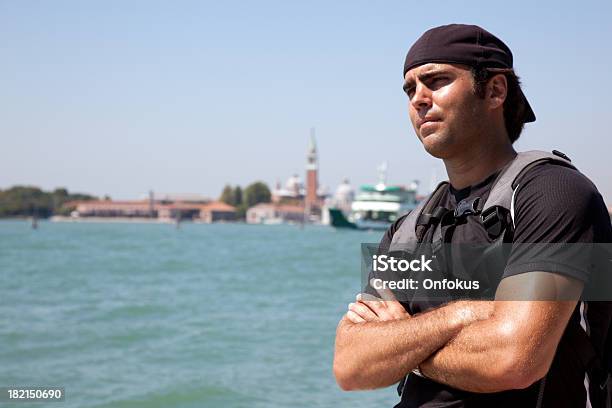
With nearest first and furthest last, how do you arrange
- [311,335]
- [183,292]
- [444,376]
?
[444,376], [311,335], [183,292]

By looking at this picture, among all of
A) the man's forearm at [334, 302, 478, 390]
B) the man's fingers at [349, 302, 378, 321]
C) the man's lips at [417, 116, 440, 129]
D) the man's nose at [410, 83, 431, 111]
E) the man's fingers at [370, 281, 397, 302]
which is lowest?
the man's forearm at [334, 302, 478, 390]

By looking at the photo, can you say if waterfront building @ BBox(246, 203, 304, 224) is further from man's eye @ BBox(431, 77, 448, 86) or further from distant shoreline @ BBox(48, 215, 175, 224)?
man's eye @ BBox(431, 77, 448, 86)


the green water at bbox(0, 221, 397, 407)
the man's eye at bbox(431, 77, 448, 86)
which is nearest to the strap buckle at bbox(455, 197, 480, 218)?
the man's eye at bbox(431, 77, 448, 86)

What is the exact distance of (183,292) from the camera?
2048cm

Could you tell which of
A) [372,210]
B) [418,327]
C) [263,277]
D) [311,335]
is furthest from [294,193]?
[418,327]

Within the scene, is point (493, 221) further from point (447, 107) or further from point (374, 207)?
point (374, 207)

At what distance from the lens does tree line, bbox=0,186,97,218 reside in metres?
137

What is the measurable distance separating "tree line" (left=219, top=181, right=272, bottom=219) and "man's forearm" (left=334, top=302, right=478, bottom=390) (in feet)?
466

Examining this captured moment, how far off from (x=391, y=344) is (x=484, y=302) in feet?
0.63

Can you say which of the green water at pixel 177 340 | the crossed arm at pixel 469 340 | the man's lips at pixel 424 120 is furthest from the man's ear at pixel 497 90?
the green water at pixel 177 340

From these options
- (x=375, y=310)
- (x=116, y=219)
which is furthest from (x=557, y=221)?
(x=116, y=219)

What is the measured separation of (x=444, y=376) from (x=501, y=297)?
183 mm

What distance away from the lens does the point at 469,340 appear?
4.89 ft

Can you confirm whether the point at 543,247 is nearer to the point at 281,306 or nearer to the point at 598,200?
the point at 598,200
